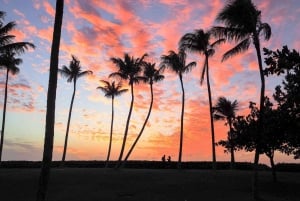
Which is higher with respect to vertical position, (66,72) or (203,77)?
(66,72)

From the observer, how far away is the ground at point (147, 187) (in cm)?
3384

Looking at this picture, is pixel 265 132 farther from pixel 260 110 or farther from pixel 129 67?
pixel 129 67

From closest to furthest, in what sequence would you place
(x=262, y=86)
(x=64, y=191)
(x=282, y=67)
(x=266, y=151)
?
(x=282, y=67)
(x=262, y=86)
(x=64, y=191)
(x=266, y=151)

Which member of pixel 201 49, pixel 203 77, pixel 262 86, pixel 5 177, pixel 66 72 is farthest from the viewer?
pixel 66 72

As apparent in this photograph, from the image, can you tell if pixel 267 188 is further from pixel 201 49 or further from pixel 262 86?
pixel 201 49

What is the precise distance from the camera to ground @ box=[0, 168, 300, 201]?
33.8 m

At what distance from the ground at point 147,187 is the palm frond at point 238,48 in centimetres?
1111

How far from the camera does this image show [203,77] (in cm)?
5303

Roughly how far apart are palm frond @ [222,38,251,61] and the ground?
11.1 meters

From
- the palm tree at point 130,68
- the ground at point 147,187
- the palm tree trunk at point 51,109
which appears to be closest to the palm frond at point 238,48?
the ground at point 147,187

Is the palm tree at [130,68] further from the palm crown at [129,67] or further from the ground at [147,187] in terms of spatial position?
the ground at [147,187]

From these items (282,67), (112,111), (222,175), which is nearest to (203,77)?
(222,175)

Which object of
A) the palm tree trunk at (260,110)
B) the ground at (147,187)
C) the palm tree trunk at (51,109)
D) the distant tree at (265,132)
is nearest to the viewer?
the palm tree trunk at (51,109)

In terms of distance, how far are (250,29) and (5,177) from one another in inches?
1145
